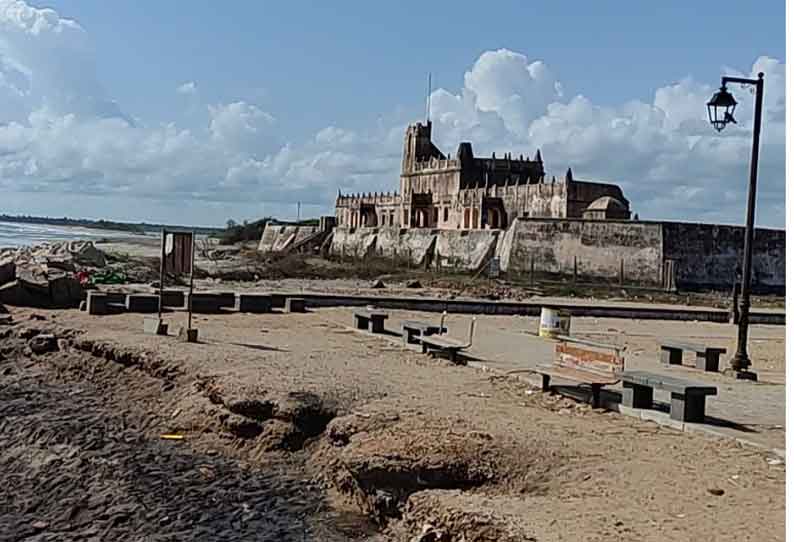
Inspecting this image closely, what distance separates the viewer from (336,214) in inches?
3019

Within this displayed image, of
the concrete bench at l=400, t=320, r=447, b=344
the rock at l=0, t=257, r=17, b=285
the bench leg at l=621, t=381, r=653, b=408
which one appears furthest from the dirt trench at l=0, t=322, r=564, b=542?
the rock at l=0, t=257, r=17, b=285

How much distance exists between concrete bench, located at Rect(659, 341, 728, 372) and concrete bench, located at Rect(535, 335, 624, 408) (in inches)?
162

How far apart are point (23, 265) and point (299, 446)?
16.9 metres

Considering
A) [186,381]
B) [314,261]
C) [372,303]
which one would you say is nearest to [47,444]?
[186,381]

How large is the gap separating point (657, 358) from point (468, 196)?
41.9 meters

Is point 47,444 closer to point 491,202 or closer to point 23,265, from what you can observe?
point 23,265

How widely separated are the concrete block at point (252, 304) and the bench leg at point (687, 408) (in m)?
13.4

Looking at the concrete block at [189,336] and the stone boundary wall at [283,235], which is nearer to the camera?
the concrete block at [189,336]

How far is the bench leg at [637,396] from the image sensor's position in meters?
9.71

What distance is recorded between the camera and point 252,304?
21453 millimetres

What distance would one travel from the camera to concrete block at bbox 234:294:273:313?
2130cm

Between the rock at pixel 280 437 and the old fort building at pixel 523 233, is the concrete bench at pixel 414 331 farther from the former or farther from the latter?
the old fort building at pixel 523 233

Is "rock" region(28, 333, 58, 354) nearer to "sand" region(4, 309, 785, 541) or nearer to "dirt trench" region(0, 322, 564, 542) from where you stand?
"sand" region(4, 309, 785, 541)

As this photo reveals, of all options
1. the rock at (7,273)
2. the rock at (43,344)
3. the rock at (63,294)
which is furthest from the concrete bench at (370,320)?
the rock at (7,273)
